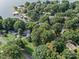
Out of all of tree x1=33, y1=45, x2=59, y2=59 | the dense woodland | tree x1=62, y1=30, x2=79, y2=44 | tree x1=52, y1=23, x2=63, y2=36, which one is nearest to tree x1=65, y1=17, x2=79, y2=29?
the dense woodland

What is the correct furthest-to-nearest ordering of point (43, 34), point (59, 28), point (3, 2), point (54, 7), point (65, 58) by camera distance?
point (3, 2), point (54, 7), point (59, 28), point (43, 34), point (65, 58)

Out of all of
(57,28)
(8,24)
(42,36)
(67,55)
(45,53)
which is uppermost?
(8,24)

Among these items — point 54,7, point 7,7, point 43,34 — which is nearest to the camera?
point 43,34

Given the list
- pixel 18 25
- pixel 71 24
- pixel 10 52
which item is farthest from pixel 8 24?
pixel 10 52

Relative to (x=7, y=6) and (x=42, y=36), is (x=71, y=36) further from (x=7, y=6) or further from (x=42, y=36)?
(x=7, y=6)

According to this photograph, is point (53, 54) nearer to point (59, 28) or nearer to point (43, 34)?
point (43, 34)

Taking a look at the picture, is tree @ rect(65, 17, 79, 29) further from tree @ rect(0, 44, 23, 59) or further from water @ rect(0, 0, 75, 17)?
water @ rect(0, 0, 75, 17)

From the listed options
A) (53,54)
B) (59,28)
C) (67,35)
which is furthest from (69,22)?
(53,54)

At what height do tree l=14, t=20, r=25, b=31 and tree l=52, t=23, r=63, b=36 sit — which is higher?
tree l=14, t=20, r=25, b=31
